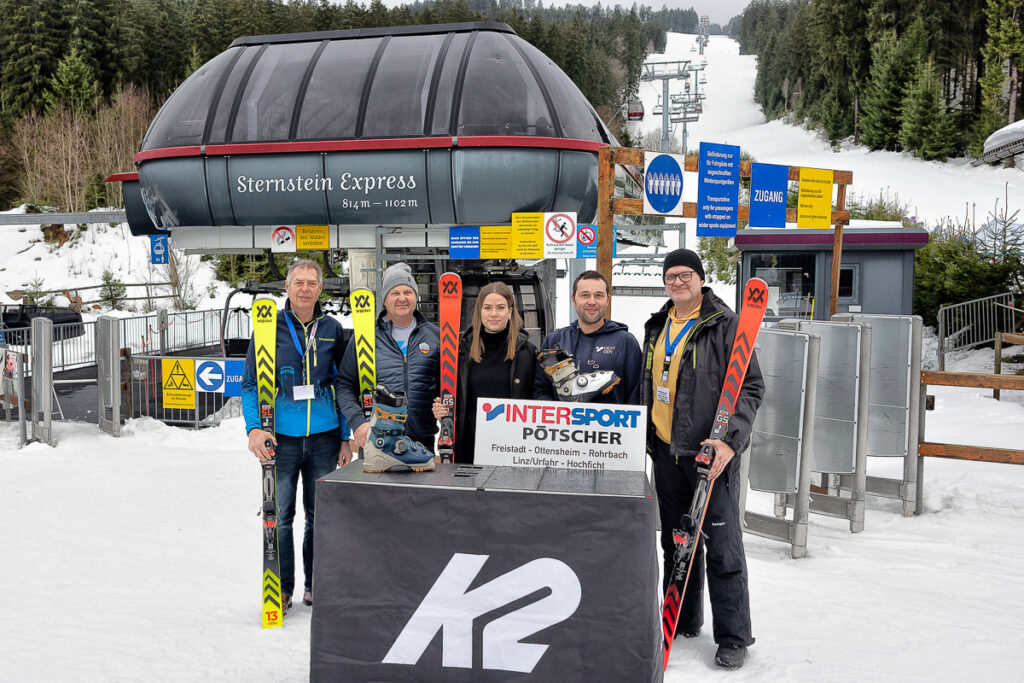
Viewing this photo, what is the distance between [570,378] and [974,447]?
423 cm

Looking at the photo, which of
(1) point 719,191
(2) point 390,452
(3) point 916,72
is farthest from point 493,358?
(3) point 916,72

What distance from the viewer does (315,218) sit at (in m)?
11.1

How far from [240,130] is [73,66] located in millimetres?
45842

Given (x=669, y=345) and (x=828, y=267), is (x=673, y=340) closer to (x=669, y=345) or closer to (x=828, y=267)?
(x=669, y=345)

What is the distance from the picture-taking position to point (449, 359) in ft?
14.2

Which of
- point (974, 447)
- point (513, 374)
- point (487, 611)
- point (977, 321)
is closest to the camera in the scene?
point (487, 611)

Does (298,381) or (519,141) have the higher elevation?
(519,141)

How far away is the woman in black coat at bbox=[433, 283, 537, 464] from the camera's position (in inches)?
156

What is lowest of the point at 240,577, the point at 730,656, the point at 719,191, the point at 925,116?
the point at 240,577

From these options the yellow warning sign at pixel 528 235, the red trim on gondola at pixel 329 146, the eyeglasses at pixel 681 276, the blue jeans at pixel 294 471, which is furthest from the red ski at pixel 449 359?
the red trim on gondola at pixel 329 146

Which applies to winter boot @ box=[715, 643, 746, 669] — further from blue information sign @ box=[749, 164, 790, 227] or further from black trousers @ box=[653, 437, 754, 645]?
blue information sign @ box=[749, 164, 790, 227]

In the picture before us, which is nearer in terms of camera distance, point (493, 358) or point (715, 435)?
point (715, 435)

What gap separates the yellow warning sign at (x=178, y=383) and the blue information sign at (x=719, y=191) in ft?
22.1

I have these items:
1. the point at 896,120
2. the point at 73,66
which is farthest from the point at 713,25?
the point at 73,66
